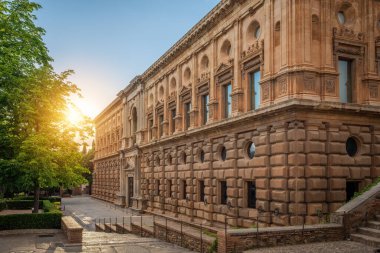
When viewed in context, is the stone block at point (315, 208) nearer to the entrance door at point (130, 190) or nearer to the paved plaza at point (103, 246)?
the paved plaza at point (103, 246)

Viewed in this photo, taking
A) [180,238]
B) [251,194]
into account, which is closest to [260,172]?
[251,194]

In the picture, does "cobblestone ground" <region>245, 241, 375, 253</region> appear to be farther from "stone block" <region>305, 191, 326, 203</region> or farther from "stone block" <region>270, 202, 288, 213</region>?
"stone block" <region>270, 202, 288, 213</region>

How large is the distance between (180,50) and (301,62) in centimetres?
1537

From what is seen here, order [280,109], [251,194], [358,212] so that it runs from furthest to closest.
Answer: [251,194]
[280,109]
[358,212]

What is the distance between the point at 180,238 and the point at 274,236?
6968mm

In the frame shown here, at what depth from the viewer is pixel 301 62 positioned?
1902 centimetres

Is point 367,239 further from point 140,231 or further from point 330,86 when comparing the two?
point 140,231

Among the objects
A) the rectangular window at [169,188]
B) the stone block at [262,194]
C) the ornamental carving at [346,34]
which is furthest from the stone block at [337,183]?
the rectangular window at [169,188]

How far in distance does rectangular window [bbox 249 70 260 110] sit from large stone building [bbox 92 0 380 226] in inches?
3.0

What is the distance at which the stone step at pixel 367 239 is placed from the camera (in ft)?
47.5

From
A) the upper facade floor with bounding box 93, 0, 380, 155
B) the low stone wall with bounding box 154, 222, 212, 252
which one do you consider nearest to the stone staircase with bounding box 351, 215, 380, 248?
the low stone wall with bounding box 154, 222, 212, 252

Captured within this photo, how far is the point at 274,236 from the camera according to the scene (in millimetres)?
14789

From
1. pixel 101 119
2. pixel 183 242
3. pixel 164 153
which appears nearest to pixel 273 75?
pixel 183 242

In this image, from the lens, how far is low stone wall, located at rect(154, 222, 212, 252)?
17.5 m
